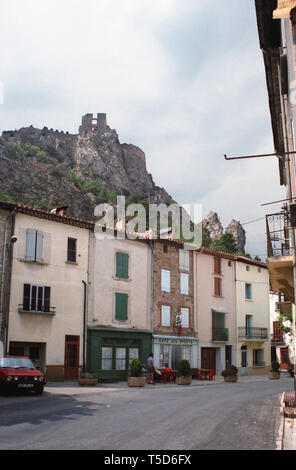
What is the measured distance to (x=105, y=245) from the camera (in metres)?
30.7

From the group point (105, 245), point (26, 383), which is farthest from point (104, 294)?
point (26, 383)

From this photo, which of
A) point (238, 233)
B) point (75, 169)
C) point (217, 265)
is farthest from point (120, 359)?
point (75, 169)

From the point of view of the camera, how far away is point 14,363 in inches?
740

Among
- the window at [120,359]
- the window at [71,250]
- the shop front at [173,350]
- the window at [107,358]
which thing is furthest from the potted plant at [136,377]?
the shop front at [173,350]

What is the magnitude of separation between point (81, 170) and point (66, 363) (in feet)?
313

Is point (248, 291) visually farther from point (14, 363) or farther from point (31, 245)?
point (14, 363)

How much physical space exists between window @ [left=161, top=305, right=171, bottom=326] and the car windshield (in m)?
15.6

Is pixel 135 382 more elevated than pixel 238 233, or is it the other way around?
pixel 238 233

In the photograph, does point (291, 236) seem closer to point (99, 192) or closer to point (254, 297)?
point (254, 297)

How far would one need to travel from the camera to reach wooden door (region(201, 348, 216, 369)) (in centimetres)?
3681

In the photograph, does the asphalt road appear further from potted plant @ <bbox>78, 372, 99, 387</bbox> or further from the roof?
the roof

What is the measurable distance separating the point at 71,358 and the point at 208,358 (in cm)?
1311

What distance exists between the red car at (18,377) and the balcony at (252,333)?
80.9 ft

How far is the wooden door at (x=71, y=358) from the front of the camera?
2750cm
